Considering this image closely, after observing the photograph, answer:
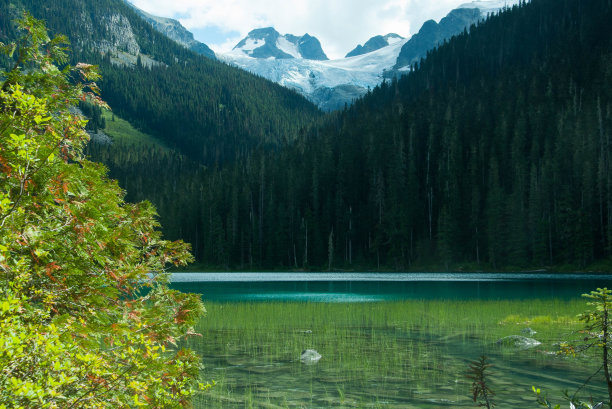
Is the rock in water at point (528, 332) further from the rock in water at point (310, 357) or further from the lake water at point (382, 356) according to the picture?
the rock in water at point (310, 357)

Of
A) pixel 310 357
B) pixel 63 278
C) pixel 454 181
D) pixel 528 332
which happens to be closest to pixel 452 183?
pixel 454 181

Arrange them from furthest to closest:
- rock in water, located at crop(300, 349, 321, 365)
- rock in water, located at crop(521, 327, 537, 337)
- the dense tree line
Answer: the dense tree line → rock in water, located at crop(521, 327, 537, 337) → rock in water, located at crop(300, 349, 321, 365)

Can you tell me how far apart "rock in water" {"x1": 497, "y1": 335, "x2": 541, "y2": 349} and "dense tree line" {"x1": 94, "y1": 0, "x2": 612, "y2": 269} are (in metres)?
65.0

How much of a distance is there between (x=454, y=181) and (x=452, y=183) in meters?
0.69

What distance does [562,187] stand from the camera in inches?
3317

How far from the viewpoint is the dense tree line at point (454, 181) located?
279 ft

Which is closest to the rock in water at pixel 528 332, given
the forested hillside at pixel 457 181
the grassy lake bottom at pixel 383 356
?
the grassy lake bottom at pixel 383 356

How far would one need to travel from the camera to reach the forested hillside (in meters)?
85.0

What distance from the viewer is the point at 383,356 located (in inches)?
672

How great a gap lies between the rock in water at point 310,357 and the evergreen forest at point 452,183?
236ft

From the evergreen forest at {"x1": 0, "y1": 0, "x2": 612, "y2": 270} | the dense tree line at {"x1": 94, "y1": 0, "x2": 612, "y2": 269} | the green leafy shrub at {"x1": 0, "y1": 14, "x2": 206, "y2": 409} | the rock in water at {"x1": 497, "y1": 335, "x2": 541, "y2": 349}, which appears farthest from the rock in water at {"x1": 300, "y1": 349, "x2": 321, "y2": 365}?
the evergreen forest at {"x1": 0, "y1": 0, "x2": 612, "y2": 270}

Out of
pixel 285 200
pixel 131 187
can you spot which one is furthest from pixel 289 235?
pixel 131 187

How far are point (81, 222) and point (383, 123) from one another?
400 feet

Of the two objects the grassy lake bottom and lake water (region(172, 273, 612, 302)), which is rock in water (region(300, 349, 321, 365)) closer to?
the grassy lake bottom
